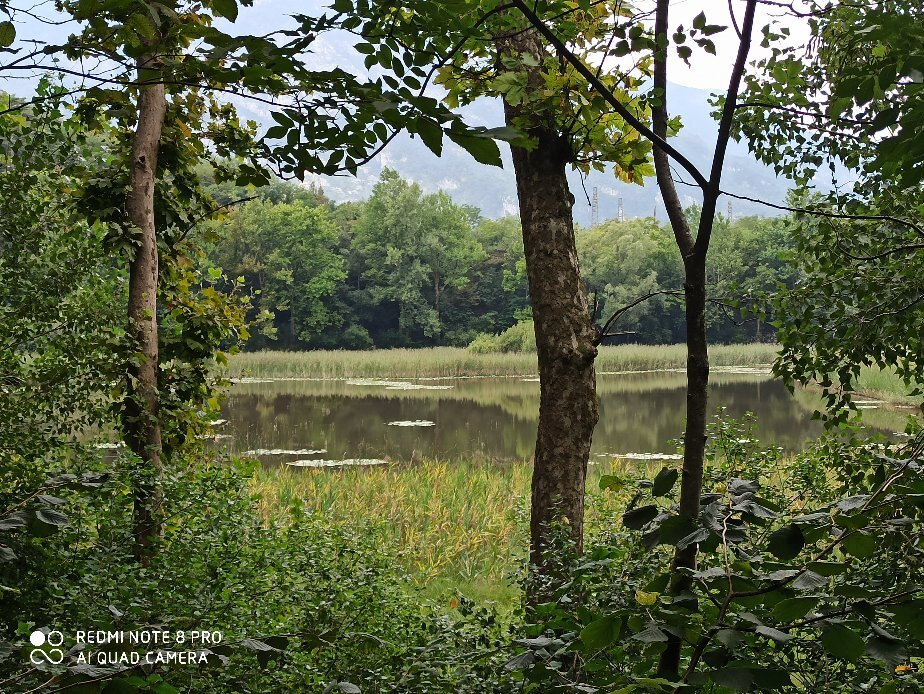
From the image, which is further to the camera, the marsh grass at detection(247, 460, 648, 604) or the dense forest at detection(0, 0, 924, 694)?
the marsh grass at detection(247, 460, 648, 604)

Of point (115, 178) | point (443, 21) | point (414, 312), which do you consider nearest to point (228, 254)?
point (414, 312)

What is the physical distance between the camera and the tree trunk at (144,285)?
14.7ft

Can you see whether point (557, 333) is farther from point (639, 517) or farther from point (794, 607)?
point (794, 607)

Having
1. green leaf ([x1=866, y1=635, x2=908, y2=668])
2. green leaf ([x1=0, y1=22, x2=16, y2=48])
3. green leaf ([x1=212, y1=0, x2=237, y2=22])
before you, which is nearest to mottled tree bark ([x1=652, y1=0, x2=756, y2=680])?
green leaf ([x1=866, y1=635, x2=908, y2=668])

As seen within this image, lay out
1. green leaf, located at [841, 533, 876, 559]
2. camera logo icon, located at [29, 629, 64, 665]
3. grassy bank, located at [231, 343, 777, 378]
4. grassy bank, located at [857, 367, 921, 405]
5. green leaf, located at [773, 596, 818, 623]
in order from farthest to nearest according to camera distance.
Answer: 1. grassy bank, located at [231, 343, 777, 378]
2. grassy bank, located at [857, 367, 921, 405]
3. camera logo icon, located at [29, 629, 64, 665]
4. green leaf, located at [841, 533, 876, 559]
5. green leaf, located at [773, 596, 818, 623]

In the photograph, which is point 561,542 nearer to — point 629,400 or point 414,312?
point 629,400

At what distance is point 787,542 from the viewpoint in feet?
3.67

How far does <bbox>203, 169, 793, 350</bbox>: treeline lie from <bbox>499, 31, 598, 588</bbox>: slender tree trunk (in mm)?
36251

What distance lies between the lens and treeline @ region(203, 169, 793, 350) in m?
44.0

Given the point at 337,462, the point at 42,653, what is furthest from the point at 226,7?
the point at 337,462

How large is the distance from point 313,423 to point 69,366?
1246 centimetres

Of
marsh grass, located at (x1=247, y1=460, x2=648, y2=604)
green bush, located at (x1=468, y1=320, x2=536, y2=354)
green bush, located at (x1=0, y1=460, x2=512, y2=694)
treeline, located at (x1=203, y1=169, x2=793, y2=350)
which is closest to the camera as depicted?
green bush, located at (x1=0, y1=460, x2=512, y2=694)

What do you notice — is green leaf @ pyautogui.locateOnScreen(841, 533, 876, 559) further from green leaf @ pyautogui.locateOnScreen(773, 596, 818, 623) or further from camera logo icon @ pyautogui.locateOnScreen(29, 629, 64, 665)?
camera logo icon @ pyautogui.locateOnScreen(29, 629, 64, 665)

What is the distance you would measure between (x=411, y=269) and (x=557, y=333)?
4273cm
